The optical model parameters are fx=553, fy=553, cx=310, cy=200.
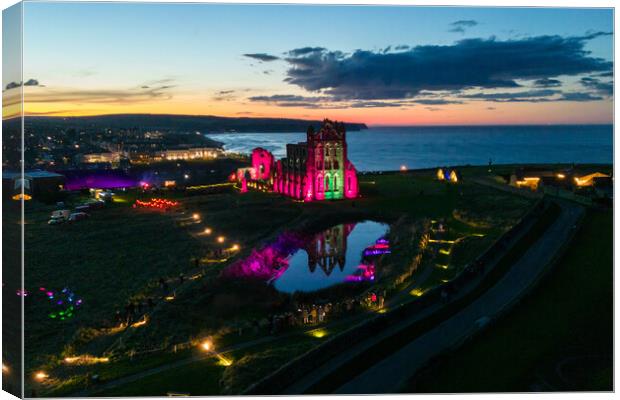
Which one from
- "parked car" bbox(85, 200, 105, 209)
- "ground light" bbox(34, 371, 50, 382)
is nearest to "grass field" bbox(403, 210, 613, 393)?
"ground light" bbox(34, 371, 50, 382)

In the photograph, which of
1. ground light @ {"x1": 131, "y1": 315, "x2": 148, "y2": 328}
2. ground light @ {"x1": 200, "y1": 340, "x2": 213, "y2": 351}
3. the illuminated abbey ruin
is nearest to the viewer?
ground light @ {"x1": 200, "y1": 340, "x2": 213, "y2": 351}

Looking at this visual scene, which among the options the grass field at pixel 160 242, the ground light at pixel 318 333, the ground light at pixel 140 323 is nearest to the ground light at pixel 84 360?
the grass field at pixel 160 242

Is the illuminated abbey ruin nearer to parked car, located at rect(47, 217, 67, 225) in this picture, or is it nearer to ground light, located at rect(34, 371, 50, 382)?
parked car, located at rect(47, 217, 67, 225)

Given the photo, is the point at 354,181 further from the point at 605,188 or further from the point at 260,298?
the point at 260,298

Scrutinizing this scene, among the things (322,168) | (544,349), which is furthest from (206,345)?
(322,168)

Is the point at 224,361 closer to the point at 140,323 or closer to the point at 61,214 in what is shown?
the point at 140,323

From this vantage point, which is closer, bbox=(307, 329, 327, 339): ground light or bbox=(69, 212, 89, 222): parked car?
bbox=(307, 329, 327, 339): ground light

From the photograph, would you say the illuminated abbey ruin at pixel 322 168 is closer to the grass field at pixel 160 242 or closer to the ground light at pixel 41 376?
the grass field at pixel 160 242
